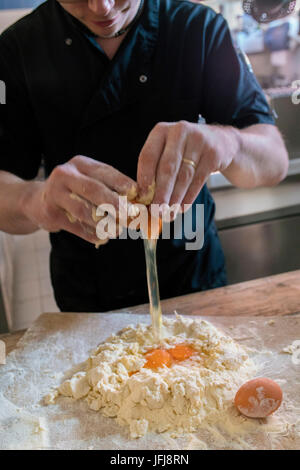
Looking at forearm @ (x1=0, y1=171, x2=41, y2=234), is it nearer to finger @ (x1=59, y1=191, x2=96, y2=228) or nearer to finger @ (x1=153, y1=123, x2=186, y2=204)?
finger @ (x1=59, y1=191, x2=96, y2=228)

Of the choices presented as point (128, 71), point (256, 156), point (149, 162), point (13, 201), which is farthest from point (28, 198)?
point (256, 156)

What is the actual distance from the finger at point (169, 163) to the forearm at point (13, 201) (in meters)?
0.38

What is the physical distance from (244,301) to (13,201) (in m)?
0.76

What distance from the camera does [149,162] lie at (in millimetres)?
957

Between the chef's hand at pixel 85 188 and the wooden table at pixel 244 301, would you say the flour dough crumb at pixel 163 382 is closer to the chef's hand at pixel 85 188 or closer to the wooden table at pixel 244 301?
the wooden table at pixel 244 301

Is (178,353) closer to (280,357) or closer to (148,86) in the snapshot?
(280,357)

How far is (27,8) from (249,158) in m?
1.86

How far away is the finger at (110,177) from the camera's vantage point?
3.12 ft

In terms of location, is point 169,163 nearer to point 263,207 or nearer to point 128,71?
point 128,71

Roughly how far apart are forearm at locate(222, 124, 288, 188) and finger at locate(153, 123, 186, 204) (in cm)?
20

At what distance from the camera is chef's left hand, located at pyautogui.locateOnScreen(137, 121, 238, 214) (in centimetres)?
95

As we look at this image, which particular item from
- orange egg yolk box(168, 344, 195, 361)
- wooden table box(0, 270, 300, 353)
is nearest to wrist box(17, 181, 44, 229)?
wooden table box(0, 270, 300, 353)

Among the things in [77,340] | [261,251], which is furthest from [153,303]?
[261,251]
